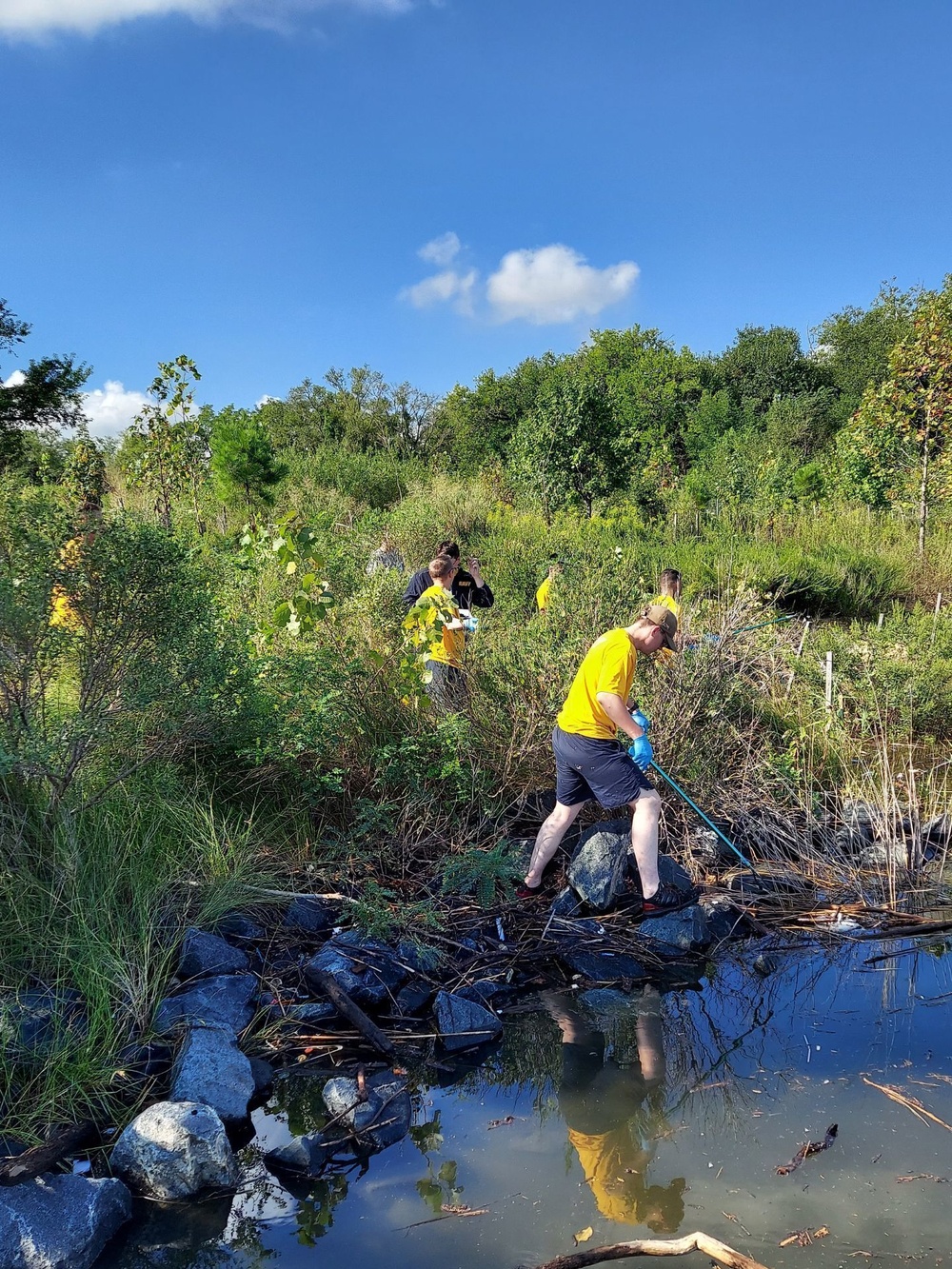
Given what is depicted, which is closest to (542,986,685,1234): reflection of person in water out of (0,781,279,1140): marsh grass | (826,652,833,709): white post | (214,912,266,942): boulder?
(214,912,266,942): boulder

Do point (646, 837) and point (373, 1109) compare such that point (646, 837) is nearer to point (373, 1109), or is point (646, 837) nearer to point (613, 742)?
point (613, 742)

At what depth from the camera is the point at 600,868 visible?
529 cm

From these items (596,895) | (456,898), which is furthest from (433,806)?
(596,895)

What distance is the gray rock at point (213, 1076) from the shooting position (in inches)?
137

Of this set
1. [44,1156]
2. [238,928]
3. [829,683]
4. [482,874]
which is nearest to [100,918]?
[238,928]

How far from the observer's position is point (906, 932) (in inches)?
204

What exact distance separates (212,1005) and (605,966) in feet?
6.37

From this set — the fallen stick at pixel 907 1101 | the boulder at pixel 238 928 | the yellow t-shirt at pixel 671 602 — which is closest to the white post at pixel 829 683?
the yellow t-shirt at pixel 671 602

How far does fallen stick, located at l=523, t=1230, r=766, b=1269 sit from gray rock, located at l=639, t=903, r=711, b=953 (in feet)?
7.18

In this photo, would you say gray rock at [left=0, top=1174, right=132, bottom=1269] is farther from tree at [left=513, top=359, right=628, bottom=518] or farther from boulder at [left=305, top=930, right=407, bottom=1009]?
tree at [left=513, top=359, right=628, bottom=518]

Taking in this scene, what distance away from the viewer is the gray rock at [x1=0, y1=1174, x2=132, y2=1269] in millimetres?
2742

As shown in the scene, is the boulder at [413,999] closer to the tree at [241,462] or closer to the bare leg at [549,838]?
the bare leg at [549,838]

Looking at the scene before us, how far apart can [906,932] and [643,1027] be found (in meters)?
1.83

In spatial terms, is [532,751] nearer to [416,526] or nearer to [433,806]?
[433,806]
